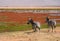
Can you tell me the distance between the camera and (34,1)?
47.7m

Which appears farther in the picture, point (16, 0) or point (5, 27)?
point (16, 0)

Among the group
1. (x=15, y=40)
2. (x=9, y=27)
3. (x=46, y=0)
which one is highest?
(x=15, y=40)

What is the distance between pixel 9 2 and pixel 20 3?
226cm

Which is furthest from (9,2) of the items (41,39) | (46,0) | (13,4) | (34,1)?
(41,39)

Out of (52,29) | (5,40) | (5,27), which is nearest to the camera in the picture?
(5,40)

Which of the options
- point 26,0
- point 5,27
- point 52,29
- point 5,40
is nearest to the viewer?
point 5,40

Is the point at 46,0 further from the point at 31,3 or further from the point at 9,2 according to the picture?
the point at 9,2

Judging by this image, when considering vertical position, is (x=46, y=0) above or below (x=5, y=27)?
below

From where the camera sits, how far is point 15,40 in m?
14.8

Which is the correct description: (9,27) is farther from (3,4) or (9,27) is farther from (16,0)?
(16,0)

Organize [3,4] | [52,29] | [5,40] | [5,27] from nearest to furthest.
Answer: [5,40] < [52,29] < [5,27] < [3,4]

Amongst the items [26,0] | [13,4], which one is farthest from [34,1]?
[13,4]

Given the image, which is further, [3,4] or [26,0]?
[26,0]

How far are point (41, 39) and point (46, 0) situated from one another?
3454 centimetres
